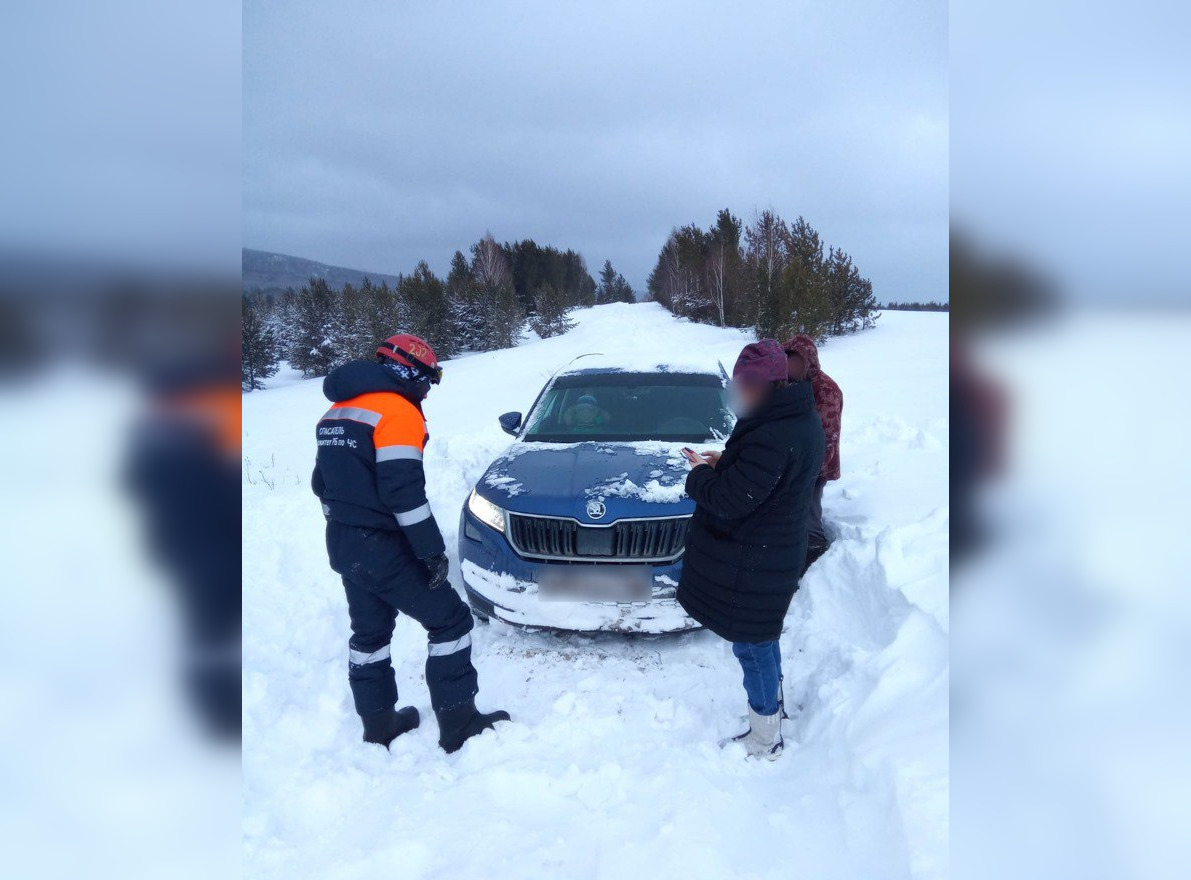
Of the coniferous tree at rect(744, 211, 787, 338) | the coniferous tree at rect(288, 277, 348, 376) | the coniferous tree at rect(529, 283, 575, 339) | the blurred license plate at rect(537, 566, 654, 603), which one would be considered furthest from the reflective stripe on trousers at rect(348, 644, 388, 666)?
the coniferous tree at rect(529, 283, 575, 339)

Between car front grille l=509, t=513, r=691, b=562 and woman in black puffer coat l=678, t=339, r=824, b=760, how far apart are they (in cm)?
55

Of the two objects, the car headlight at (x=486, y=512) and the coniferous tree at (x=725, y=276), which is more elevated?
the coniferous tree at (x=725, y=276)

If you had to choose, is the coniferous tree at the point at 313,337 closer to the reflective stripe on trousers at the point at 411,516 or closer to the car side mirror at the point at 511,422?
the car side mirror at the point at 511,422

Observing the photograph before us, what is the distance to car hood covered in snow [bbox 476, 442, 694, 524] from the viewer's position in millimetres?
3451

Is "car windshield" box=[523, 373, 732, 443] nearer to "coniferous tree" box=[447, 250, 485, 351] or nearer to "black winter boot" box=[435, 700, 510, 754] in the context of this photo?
"black winter boot" box=[435, 700, 510, 754]

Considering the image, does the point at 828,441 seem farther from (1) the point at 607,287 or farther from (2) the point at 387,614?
(1) the point at 607,287

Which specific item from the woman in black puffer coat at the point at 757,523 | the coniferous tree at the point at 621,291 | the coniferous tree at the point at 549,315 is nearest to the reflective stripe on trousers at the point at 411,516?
the woman in black puffer coat at the point at 757,523

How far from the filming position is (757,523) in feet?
8.43

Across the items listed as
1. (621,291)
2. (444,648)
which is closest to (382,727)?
(444,648)

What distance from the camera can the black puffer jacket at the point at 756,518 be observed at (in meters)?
2.44

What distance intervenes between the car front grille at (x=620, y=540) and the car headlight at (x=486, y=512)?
12.4 inches

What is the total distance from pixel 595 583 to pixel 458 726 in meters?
0.98
